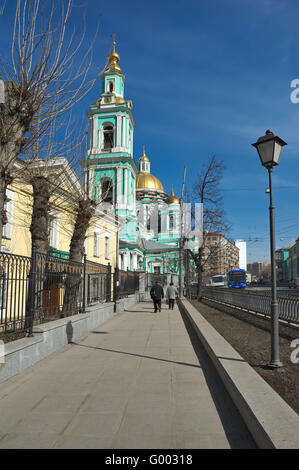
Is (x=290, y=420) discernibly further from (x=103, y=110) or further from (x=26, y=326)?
(x=103, y=110)

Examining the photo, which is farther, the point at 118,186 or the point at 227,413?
the point at 118,186

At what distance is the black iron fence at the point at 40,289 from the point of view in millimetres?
6086

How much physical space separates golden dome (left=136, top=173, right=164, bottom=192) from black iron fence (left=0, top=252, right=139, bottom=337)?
2787 inches

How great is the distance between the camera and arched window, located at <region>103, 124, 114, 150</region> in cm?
4716

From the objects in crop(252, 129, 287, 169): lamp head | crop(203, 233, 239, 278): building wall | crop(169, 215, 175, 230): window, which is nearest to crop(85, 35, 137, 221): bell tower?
crop(203, 233, 239, 278): building wall

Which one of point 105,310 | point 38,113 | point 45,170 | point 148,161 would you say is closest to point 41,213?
point 45,170

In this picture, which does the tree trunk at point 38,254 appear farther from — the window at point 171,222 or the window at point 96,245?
the window at point 171,222

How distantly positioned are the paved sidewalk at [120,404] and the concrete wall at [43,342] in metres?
0.18

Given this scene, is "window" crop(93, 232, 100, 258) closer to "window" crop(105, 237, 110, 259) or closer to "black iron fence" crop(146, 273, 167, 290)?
"window" crop(105, 237, 110, 259)

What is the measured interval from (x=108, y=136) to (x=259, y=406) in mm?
47104

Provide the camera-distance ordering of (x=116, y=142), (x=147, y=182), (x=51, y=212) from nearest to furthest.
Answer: (x=51, y=212) < (x=116, y=142) < (x=147, y=182)

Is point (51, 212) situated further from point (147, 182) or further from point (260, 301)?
point (147, 182)

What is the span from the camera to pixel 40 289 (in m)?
7.24

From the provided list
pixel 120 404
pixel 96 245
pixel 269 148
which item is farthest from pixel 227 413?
pixel 96 245
